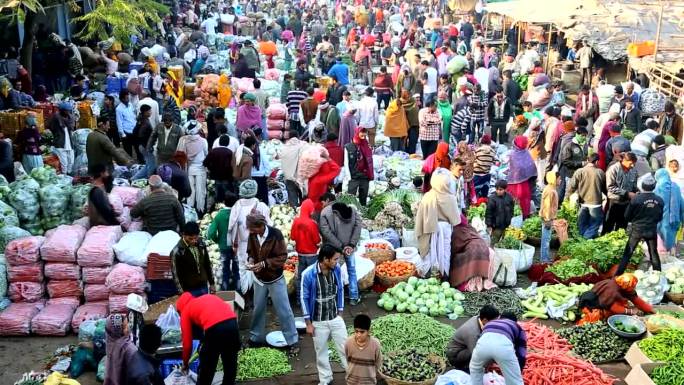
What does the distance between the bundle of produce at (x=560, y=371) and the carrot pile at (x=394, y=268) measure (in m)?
2.48

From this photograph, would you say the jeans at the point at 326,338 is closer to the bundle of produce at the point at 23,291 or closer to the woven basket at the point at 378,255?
the woven basket at the point at 378,255

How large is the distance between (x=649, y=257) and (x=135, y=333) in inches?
262

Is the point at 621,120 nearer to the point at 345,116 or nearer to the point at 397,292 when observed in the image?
the point at 345,116

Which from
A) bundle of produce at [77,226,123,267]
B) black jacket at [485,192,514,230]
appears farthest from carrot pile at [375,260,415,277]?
bundle of produce at [77,226,123,267]

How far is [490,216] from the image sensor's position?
10.2 metres

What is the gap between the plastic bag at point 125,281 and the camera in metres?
8.52

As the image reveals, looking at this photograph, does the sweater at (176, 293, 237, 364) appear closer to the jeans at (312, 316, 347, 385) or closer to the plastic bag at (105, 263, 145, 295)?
the jeans at (312, 316, 347, 385)

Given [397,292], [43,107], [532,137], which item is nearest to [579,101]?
[532,137]

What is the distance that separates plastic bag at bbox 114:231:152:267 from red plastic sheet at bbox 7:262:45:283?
0.89 metres

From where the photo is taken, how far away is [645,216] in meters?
9.74

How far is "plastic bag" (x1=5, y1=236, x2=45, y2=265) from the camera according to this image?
8.73 metres

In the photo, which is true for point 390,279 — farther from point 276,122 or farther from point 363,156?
point 276,122

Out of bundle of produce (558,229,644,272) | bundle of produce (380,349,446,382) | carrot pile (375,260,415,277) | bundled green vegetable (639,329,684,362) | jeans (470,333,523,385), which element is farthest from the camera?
bundle of produce (558,229,644,272)

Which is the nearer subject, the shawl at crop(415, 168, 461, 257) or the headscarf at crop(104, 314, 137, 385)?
the headscarf at crop(104, 314, 137, 385)
